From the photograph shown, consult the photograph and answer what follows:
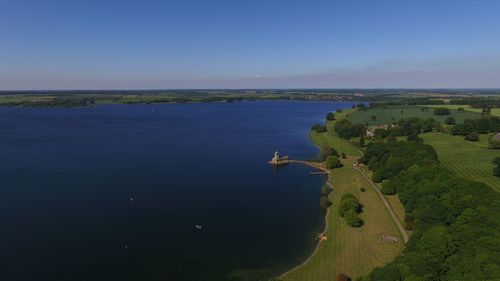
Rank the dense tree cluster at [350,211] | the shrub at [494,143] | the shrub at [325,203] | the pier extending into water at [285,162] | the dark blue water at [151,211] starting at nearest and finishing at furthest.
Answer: the dark blue water at [151,211] < the dense tree cluster at [350,211] < the shrub at [325,203] < the pier extending into water at [285,162] < the shrub at [494,143]

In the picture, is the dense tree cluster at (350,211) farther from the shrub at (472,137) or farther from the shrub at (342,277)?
the shrub at (472,137)

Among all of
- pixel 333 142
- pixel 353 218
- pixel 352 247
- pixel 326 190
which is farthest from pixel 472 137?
pixel 352 247

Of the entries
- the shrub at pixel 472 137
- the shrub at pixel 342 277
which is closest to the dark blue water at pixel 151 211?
the shrub at pixel 342 277

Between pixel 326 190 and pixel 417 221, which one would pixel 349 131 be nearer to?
pixel 326 190

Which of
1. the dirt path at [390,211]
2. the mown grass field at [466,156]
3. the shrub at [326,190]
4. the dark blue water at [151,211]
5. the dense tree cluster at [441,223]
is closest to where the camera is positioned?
the dense tree cluster at [441,223]

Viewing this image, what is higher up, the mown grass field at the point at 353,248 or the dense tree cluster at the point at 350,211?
the dense tree cluster at the point at 350,211

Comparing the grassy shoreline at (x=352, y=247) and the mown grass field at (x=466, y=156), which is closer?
the grassy shoreline at (x=352, y=247)

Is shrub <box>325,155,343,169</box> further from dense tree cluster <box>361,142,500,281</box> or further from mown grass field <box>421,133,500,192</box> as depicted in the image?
mown grass field <box>421,133,500,192</box>
